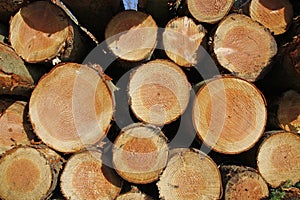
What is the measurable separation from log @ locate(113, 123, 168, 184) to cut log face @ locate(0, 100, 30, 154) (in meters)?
0.85

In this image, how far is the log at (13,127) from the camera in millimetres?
3117

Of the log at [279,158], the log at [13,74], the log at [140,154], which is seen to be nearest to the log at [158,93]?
the log at [140,154]

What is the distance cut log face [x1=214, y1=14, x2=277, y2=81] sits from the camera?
10.2ft

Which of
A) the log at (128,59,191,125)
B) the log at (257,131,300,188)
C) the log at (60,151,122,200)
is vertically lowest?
the log at (257,131,300,188)

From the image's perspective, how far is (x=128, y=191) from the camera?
3004 mm

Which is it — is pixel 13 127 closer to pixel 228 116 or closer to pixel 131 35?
pixel 131 35

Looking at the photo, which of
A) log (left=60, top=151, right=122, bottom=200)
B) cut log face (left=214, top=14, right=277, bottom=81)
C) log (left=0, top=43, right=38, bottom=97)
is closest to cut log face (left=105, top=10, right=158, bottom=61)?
cut log face (left=214, top=14, right=277, bottom=81)

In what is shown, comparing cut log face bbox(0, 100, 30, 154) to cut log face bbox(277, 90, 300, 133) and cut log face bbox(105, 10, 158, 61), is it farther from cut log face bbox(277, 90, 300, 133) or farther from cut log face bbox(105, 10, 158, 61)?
cut log face bbox(277, 90, 300, 133)

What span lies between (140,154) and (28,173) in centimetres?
87

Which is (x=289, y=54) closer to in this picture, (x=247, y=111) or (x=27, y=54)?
(x=247, y=111)

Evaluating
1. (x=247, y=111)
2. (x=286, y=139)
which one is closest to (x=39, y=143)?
(x=247, y=111)

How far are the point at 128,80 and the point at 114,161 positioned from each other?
0.71 meters

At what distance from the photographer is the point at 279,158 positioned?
3037 mm

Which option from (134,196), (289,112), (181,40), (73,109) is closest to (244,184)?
(289,112)
